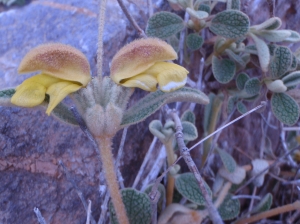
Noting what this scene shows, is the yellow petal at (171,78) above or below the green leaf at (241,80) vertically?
above

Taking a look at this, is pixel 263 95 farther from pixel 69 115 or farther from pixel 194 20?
pixel 69 115

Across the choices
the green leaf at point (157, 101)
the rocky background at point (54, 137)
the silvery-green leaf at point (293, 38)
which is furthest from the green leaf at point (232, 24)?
the green leaf at point (157, 101)

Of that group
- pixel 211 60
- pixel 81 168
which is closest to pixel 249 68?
pixel 211 60

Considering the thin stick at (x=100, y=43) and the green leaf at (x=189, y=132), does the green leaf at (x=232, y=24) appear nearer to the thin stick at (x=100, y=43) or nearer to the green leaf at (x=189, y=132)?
the green leaf at (x=189, y=132)

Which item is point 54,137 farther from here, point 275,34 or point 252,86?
point 275,34

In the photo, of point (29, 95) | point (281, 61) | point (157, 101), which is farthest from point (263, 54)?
point (29, 95)

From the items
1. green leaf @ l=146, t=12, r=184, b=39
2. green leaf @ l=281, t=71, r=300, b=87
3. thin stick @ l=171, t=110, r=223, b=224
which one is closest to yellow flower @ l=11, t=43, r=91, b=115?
thin stick @ l=171, t=110, r=223, b=224

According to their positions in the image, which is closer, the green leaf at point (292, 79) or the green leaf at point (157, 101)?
the green leaf at point (157, 101)
